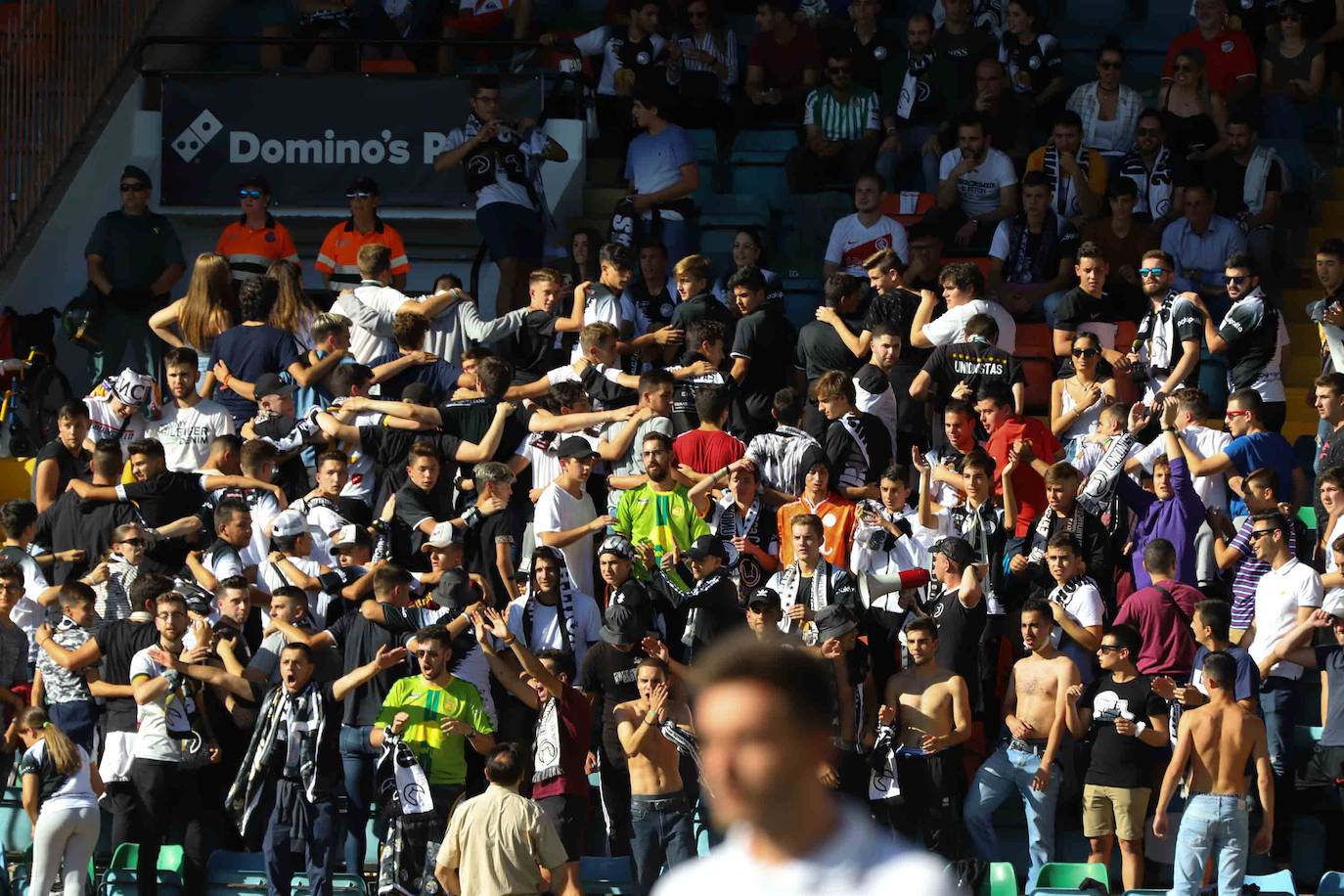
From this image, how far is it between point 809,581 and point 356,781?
8.73 ft

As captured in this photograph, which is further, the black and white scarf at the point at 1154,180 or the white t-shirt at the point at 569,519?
the black and white scarf at the point at 1154,180

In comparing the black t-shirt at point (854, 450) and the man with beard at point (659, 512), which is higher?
the black t-shirt at point (854, 450)

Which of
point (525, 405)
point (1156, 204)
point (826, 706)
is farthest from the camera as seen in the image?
point (1156, 204)

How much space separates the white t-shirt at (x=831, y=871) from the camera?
267cm

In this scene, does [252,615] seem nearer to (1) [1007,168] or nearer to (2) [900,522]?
(2) [900,522]

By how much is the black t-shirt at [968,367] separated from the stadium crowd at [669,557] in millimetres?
23

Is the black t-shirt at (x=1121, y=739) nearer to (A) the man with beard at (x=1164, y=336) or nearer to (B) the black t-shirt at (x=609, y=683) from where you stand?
(B) the black t-shirt at (x=609, y=683)

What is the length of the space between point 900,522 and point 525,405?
255 cm

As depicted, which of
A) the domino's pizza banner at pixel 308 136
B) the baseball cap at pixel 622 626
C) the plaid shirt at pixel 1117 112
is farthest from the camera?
the domino's pizza banner at pixel 308 136

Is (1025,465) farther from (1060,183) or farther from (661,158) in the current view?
(661,158)

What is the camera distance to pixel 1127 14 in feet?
59.7

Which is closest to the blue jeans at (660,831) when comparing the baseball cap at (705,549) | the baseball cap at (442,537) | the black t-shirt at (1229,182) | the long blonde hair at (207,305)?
the baseball cap at (705,549)

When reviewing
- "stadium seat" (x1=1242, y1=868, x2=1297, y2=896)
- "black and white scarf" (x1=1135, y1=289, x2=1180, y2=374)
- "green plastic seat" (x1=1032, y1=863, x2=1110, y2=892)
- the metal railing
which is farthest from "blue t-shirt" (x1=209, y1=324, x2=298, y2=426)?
"stadium seat" (x1=1242, y1=868, x2=1297, y2=896)

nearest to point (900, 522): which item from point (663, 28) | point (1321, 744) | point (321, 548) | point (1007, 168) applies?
point (1321, 744)
